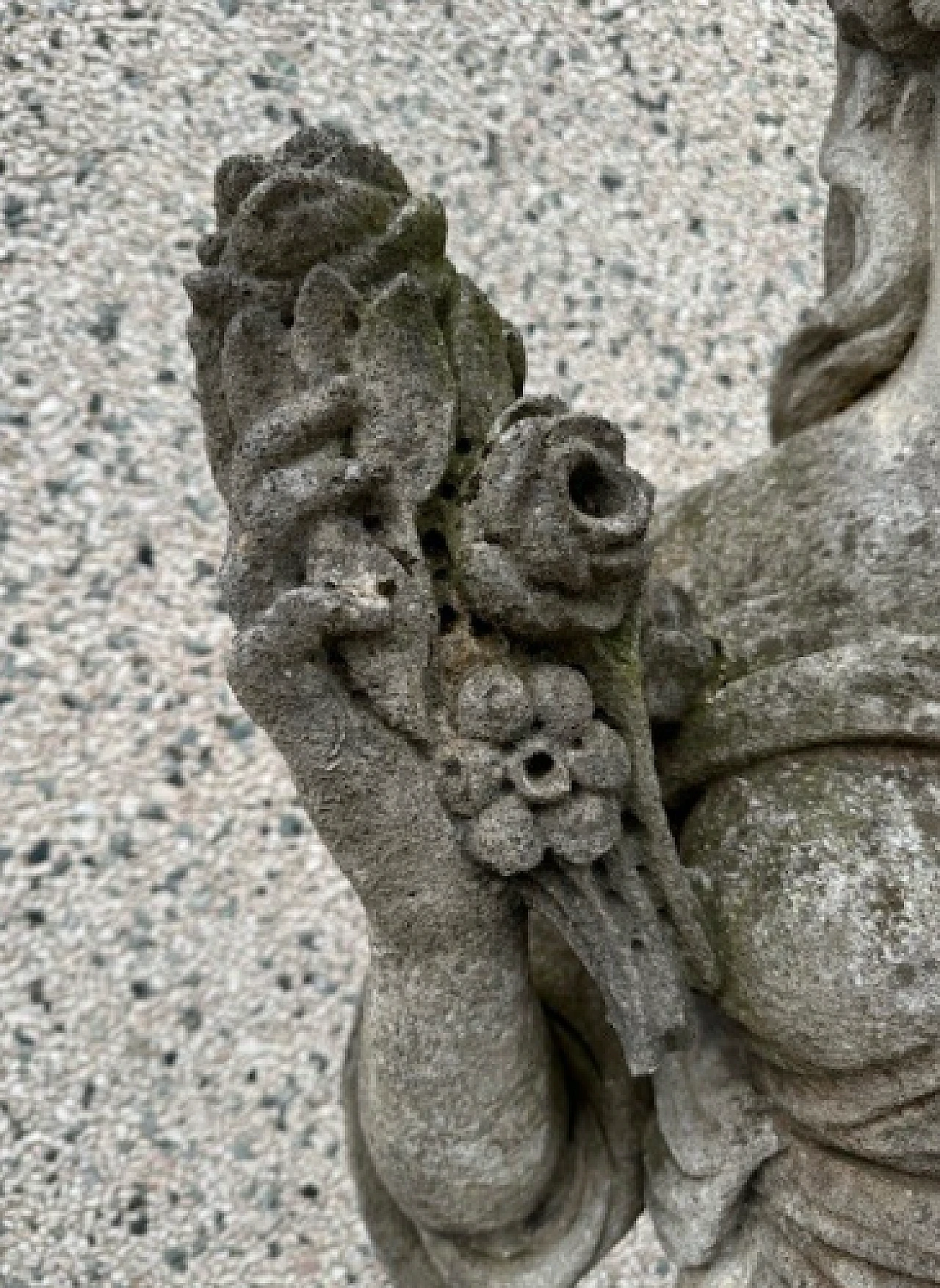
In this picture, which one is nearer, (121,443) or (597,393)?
(121,443)

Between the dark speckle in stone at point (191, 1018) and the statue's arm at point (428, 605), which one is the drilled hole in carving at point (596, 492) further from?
the dark speckle in stone at point (191, 1018)

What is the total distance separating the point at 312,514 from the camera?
19.1 inches

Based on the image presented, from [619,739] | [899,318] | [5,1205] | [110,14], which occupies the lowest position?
[5,1205]

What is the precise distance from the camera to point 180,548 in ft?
4.38

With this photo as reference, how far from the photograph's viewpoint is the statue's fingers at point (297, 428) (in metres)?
0.49

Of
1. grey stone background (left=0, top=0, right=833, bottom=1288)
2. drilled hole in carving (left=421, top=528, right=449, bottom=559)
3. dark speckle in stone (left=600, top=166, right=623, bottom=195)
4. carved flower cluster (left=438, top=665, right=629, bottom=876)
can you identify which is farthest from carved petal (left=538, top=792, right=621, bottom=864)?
dark speckle in stone (left=600, top=166, right=623, bottom=195)

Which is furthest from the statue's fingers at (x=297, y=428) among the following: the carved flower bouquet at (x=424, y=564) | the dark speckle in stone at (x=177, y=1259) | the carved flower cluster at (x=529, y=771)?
the dark speckle in stone at (x=177, y=1259)

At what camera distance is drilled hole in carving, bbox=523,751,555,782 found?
1.65 feet

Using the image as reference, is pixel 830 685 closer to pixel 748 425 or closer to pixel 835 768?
pixel 835 768

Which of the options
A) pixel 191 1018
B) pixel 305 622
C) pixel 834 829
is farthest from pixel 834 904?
pixel 191 1018

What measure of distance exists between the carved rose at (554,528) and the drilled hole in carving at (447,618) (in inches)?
0.4

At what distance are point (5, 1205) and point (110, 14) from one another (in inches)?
45.0

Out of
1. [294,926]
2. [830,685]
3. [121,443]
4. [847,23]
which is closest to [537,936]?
[830,685]

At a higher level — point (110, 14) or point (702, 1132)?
point (110, 14)
